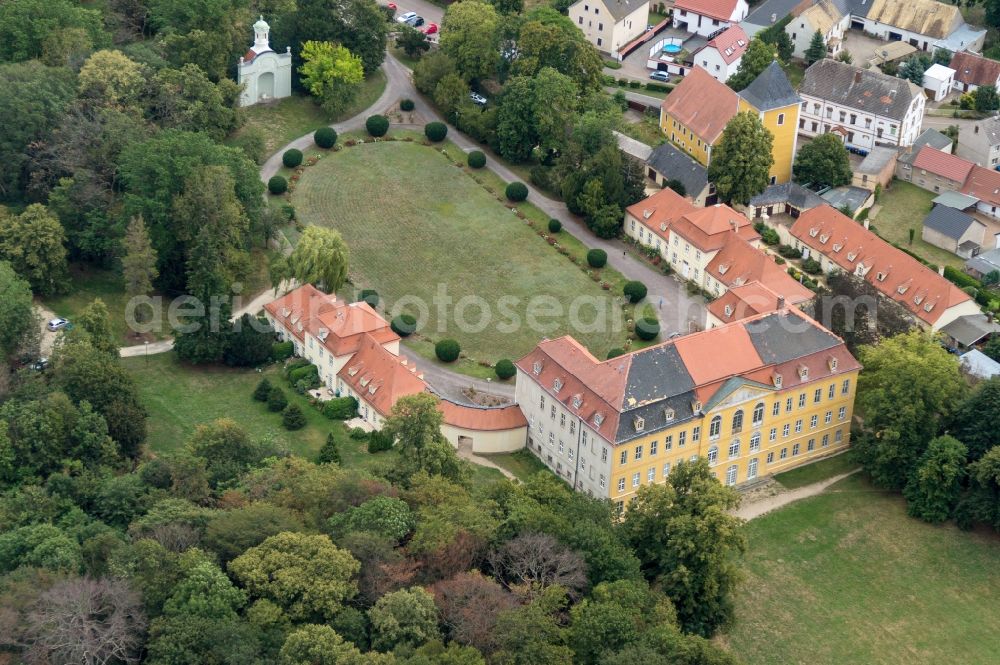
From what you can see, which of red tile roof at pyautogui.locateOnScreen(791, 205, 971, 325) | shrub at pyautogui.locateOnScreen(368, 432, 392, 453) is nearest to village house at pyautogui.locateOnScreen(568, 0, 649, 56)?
red tile roof at pyautogui.locateOnScreen(791, 205, 971, 325)

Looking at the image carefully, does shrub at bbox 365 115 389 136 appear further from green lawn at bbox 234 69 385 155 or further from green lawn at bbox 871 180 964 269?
green lawn at bbox 871 180 964 269

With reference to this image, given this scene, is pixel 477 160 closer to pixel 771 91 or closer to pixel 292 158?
pixel 292 158

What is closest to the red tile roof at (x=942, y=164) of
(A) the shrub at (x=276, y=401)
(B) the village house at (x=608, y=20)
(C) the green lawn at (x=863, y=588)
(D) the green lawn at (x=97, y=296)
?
(B) the village house at (x=608, y=20)

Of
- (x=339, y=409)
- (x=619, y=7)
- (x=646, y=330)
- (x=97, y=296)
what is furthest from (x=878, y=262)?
(x=97, y=296)

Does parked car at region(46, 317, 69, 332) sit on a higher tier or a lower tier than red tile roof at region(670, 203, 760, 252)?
lower

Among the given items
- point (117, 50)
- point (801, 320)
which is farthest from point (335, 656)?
point (117, 50)

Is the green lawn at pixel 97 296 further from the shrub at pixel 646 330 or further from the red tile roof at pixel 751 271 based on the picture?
the red tile roof at pixel 751 271

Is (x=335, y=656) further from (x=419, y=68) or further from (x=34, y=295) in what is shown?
(x=419, y=68)
